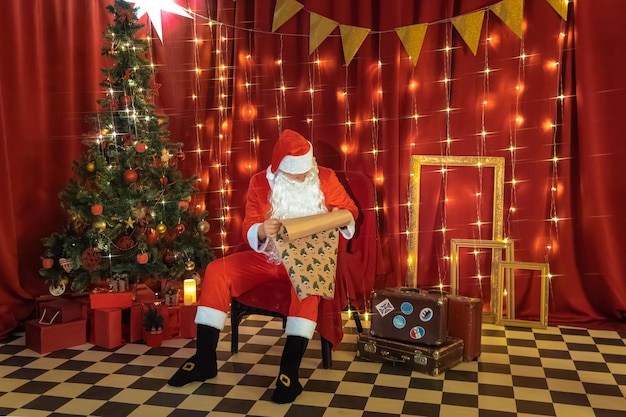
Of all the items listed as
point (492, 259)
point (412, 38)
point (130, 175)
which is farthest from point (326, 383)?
point (412, 38)

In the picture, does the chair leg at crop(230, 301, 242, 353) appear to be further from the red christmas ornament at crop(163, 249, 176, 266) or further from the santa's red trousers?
the red christmas ornament at crop(163, 249, 176, 266)

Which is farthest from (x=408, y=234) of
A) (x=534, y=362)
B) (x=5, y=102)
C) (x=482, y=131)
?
(x=5, y=102)

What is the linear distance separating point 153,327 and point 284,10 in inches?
81.9

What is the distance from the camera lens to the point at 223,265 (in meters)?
2.96

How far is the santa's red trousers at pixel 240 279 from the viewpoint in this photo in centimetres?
281

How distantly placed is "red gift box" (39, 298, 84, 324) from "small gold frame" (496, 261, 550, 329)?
2.38 meters

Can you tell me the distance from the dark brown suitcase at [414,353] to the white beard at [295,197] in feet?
2.24

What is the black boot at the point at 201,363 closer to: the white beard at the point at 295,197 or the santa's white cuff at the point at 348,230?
the white beard at the point at 295,197

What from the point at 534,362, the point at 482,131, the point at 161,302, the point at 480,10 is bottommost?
the point at 534,362

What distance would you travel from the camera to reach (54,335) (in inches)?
129

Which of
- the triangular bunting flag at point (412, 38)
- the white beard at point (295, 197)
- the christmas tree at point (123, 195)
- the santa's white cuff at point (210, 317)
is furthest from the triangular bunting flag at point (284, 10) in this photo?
the santa's white cuff at point (210, 317)

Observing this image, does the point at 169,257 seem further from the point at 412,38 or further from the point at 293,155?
the point at 412,38

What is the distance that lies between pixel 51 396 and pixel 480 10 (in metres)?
2.97

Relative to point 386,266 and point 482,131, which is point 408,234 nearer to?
point 386,266
